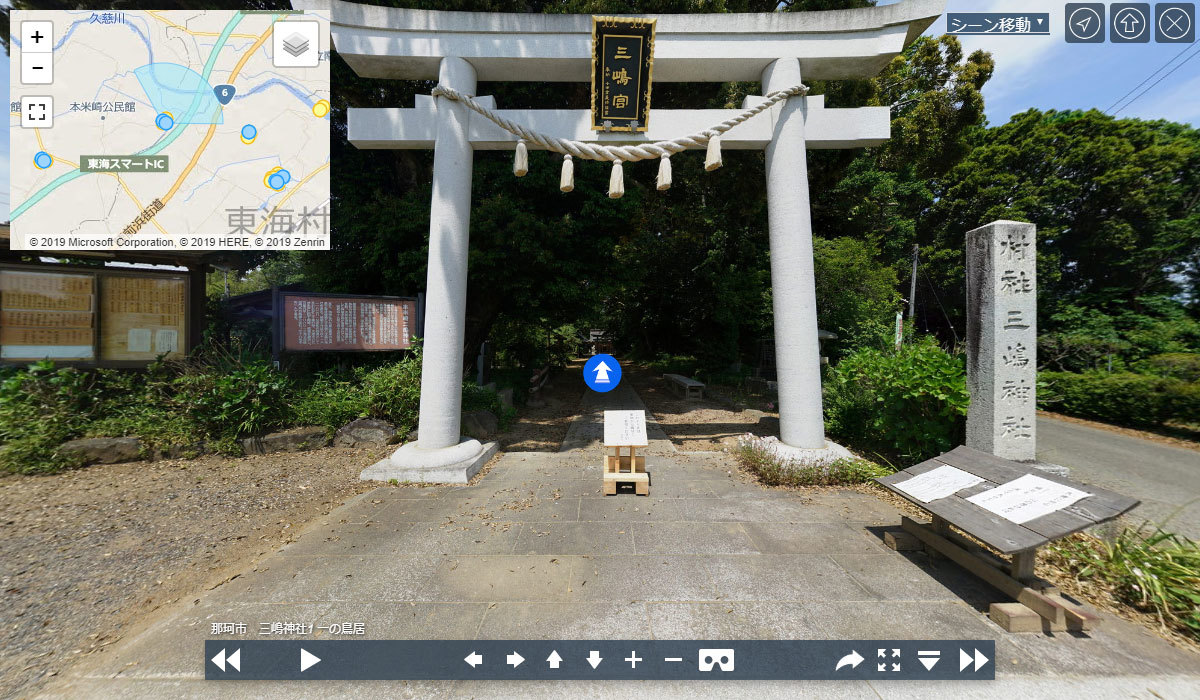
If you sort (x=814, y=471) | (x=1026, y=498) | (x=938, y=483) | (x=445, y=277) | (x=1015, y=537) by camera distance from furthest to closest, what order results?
(x=445, y=277)
(x=814, y=471)
(x=938, y=483)
(x=1026, y=498)
(x=1015, y=537)

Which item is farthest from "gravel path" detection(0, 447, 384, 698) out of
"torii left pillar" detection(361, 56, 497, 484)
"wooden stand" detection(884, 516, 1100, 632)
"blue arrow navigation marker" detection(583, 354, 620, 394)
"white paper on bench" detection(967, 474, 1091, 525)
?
"white paper on bench" detection(967, 474, 1091, 525)

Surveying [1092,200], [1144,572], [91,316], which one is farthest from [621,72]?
[1092,200]

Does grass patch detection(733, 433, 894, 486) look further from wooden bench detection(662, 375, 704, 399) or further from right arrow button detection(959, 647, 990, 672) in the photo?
wooden bench detection(662, 375, 704, 399)

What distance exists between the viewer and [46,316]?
19.0 feet

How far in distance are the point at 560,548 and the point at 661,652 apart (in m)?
1.38

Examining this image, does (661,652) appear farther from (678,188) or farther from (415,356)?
(678,188)

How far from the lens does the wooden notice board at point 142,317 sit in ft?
20.0

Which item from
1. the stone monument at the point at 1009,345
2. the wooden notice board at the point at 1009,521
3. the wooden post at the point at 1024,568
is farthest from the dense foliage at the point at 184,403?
the stone monument at the point at 1009,345

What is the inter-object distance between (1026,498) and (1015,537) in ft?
1.58

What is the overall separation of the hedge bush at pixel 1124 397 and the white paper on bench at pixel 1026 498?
7997 millimetres

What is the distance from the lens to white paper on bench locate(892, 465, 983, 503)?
314 centimetres

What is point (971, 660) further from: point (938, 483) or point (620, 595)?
point (620, 595)

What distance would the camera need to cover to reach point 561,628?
2.55 m

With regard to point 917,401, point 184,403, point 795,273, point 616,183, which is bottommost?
point 184,403
